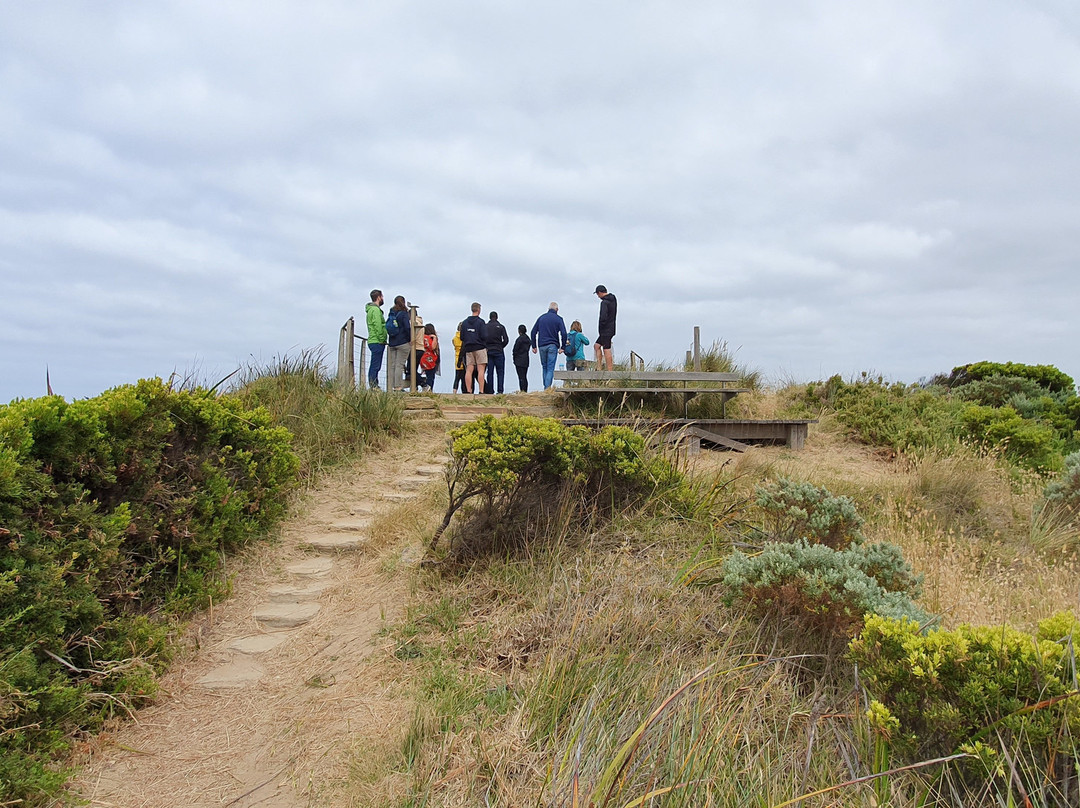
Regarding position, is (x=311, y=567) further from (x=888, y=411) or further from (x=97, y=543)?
(x=888, y=411)

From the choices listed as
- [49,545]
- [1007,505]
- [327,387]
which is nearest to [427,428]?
[327,387]

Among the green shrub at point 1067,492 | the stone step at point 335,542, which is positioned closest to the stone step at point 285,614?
the stone step at point 335,542

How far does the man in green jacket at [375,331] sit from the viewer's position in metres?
12.9

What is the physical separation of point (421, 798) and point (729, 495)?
3668mm

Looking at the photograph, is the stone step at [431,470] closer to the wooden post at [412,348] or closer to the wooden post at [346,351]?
the wooden post at [346,351]

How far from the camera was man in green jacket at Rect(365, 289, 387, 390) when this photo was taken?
1291 centimetres

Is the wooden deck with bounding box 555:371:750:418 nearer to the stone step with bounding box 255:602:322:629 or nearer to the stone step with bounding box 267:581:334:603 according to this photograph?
the stone step with bounding box 267:581:334:603

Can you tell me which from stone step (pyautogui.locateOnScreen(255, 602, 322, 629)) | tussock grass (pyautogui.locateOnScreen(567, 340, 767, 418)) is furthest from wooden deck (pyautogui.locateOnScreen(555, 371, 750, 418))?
stone step (pyautogui.locateOnScreen(255, 602, 322, 629))

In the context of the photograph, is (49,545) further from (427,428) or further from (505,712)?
(427,428)

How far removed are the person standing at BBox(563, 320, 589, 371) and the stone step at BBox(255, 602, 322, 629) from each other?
456 inches

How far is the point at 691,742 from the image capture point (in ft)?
8.86

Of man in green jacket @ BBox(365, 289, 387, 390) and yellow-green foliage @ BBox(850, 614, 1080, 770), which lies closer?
yellow-green foliage @ BBox(850, 614, 1080, 770)

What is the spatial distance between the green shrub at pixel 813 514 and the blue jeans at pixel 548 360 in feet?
33.7

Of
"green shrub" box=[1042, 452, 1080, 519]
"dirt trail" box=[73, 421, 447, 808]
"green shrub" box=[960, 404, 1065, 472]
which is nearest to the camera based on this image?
"dirt trail" box=[73, 421, 447, 808]
